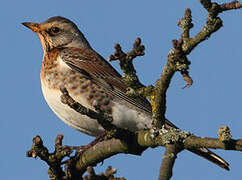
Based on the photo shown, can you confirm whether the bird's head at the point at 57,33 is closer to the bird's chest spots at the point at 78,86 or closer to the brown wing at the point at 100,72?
the brown wing at the point at 100,72

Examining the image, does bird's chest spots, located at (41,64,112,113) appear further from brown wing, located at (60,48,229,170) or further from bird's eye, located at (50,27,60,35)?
bird's eye, located at (50,27,60,35)

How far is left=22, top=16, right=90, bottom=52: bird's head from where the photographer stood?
7293 mm

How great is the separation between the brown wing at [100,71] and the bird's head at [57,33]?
0.37m

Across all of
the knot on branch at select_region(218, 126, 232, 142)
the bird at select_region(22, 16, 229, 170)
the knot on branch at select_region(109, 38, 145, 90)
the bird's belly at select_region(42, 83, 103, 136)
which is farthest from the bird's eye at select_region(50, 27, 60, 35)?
the knot on branch at select_region(218, 126, 232, 142)

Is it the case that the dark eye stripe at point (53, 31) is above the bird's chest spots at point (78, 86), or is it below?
above

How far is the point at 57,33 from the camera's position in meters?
7.43

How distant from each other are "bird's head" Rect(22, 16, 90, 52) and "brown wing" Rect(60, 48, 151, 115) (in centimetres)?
37

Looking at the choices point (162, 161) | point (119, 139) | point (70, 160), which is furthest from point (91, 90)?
point (162, 161)

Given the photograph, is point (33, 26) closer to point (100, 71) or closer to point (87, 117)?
point (100, 71)

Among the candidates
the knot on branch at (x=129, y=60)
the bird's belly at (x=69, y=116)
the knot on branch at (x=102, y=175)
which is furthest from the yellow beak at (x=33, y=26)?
the knot on branch at (x=102, y=175)

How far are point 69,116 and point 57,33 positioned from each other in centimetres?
188

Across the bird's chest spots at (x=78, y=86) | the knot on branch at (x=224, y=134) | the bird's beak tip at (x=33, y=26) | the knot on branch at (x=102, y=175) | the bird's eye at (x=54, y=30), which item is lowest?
the knot on branch at (x=102, y=175)

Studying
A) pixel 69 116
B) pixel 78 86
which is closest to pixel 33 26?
pixel 78 86

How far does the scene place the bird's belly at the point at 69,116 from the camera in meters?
5.89
